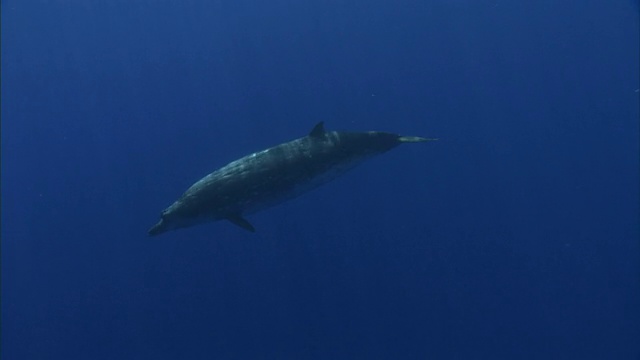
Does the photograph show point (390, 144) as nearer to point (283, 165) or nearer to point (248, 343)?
point (283, 165)

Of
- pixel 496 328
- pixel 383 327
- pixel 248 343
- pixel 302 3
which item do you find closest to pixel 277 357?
pixel 248 343

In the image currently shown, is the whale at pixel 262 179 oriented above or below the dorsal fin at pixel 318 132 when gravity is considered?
below

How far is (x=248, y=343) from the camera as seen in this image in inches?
661

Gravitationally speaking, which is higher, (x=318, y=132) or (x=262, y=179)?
(x=318, y=132)

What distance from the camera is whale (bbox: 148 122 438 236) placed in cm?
1076

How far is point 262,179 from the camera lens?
423 inches

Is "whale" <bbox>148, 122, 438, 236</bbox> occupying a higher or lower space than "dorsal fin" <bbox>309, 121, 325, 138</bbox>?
lower

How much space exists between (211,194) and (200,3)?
1576cm

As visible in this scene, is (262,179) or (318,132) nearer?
(262,179)

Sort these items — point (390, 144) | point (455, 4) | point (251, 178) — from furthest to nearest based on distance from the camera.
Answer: point (455, 4) → point (390, 144) → point (251, 178)

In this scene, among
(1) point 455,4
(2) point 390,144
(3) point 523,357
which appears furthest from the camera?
(1) point 455,4

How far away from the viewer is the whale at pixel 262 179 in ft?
35.3

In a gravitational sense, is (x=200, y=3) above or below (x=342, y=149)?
above

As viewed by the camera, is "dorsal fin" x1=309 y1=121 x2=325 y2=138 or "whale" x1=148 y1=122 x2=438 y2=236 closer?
"whale" x1=148 y1=122 x2=438 y2=236
